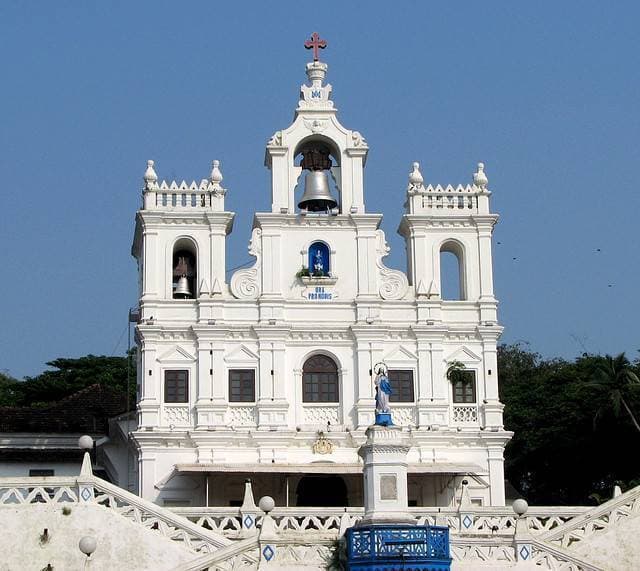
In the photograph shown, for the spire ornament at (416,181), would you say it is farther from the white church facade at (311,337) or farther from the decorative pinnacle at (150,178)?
the decorative pinnacle at (150,178)

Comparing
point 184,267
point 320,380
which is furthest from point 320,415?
point 184,267

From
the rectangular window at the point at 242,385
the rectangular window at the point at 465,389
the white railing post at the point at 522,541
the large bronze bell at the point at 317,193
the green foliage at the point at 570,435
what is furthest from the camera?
the green foliage at the point at 570,435

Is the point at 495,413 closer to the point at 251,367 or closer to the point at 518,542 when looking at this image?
the point at 251,367

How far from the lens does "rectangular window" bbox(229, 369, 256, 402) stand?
41844 mm

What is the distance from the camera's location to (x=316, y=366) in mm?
42562

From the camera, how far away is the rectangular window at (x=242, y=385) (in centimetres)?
4184

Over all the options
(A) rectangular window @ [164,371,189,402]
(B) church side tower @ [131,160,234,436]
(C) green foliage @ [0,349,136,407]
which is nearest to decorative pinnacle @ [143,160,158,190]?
(B) church side tower @ [131,160,234,436]

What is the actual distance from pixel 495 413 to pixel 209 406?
8899 mm

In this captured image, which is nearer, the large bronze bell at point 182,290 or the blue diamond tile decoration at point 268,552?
the blue diamond tile decoration at point 268,552

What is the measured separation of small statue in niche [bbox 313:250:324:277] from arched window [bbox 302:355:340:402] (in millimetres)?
2627

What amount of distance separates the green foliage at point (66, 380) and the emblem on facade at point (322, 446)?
27.3 metres

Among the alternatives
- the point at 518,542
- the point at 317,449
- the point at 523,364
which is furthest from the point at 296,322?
the point at 523,364

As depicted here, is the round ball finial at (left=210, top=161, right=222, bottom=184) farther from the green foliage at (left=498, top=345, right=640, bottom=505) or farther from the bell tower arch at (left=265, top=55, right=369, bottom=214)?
the green foliage at (left=498, top=345, right=640, bottom=505)

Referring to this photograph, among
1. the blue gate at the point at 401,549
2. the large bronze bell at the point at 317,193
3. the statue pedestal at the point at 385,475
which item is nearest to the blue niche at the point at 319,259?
the large bronze bell at the point at 317,193
